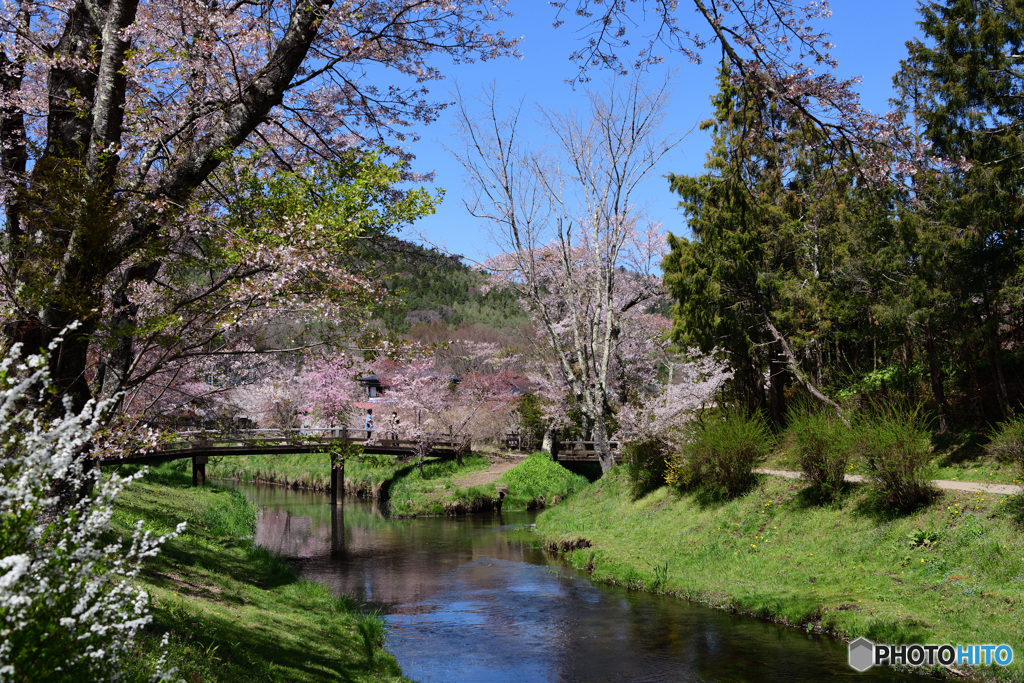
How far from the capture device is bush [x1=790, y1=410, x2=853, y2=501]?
14680mm

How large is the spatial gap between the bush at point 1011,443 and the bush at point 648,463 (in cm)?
824

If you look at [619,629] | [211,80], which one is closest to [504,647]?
[619,629]

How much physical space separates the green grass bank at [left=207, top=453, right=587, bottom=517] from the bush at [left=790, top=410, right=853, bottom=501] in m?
13.5

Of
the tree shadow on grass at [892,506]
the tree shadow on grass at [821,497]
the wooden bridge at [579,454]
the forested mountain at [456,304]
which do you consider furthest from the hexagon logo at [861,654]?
the forested mountain at [456,304]

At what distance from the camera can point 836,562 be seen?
1278cm

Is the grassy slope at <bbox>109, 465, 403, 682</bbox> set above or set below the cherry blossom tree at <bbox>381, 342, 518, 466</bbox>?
below

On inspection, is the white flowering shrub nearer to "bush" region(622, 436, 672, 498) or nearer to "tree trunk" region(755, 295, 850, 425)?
"tree trunk" region(755, 295, 850, 425)

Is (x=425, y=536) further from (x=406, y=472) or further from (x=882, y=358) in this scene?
(x=882, y=358)

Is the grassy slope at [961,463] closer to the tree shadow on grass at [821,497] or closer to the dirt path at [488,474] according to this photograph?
the tree shadow on grass at [821,497]

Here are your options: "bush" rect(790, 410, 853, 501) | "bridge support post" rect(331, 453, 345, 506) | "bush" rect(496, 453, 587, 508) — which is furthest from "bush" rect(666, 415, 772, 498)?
"bridge support post" rect(331, 453, 345, 506)

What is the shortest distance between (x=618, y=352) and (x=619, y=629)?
20.6 m

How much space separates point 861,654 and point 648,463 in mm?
11166

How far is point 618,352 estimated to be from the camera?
3166cm

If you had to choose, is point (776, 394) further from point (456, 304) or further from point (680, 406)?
point (456, 304)
